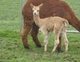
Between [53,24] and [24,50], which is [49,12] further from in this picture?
[24,50]

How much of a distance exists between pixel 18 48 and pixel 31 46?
70cm

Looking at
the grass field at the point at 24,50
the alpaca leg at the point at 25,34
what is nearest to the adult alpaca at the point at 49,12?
the alpaca leg at the point at 25,34

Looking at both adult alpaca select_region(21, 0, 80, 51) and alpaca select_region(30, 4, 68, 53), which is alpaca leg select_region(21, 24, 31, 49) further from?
alpaca select_region(30, 4, 68, 53)

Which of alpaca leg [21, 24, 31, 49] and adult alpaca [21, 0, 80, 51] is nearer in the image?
adult alpaca [21, 0, 80, 51]

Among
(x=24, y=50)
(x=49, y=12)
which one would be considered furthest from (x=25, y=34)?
(x=49, y=12)

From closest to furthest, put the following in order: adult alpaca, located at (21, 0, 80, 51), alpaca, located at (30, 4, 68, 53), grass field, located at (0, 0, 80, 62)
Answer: grass field, located at (0, 0, 80, 62)
alpaca, located at (30, 4, 68, 53)
adult alpaca, located at (21, 0, 80, 51)

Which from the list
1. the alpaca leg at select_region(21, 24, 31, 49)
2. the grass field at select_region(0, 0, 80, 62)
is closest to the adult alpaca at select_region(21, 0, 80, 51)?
the alpaca leg at select_region(21, 24, 31, 49)

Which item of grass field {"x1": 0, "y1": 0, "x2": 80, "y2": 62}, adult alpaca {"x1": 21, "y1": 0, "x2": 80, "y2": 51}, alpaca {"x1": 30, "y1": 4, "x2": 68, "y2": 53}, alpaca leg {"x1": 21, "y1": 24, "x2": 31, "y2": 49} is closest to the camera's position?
grass field {"x1": 0, "y1": 0, "x2": 80, "y2": 62}

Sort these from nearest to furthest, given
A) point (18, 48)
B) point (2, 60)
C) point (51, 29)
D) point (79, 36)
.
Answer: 1. point (2, 60)
2. point (51, 29)
3. point (18, 48)
4. point (79, 36)

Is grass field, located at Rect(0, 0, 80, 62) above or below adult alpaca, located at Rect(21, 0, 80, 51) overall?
below

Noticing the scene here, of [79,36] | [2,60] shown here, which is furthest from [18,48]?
[79,36]

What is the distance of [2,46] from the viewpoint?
11.5 m

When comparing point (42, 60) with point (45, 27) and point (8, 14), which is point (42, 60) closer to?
point (45, 27)

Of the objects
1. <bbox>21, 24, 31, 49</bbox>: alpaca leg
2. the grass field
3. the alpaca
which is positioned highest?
the alpaca
